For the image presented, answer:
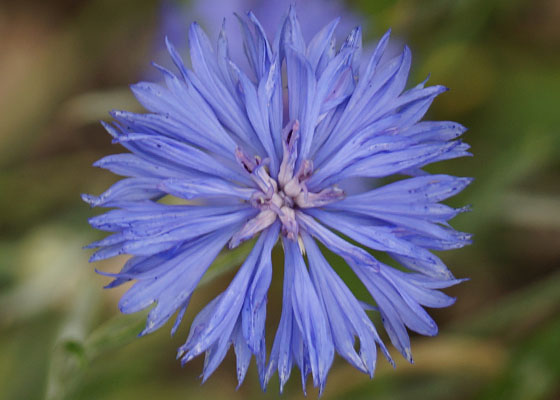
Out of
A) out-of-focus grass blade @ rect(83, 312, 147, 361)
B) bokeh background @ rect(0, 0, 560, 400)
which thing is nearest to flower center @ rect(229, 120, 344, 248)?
out-of-focus grass blade @ rect(83, 312, 147, 361)

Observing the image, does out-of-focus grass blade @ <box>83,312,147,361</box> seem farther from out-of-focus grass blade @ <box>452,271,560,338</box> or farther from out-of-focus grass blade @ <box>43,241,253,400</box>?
out-of-focus grass blade @ <box>452,271,560,338</box>

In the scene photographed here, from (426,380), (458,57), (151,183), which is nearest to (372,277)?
(151,183)

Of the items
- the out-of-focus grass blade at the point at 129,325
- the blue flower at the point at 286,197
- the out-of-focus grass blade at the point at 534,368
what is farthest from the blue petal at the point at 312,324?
the out-of-focus grass blade at the point at 534,368

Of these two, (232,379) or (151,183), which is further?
(232,379)

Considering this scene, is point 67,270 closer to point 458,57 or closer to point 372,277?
point 372,277

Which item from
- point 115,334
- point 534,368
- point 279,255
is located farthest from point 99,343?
point 534,368

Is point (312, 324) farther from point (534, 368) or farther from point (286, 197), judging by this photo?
point (534, 368)

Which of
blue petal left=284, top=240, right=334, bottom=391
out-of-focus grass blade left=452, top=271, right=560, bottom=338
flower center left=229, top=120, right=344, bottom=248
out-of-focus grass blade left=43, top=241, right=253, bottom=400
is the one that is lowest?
out-of-focus grass blade left=452, top=271, right=560, bottom=338
